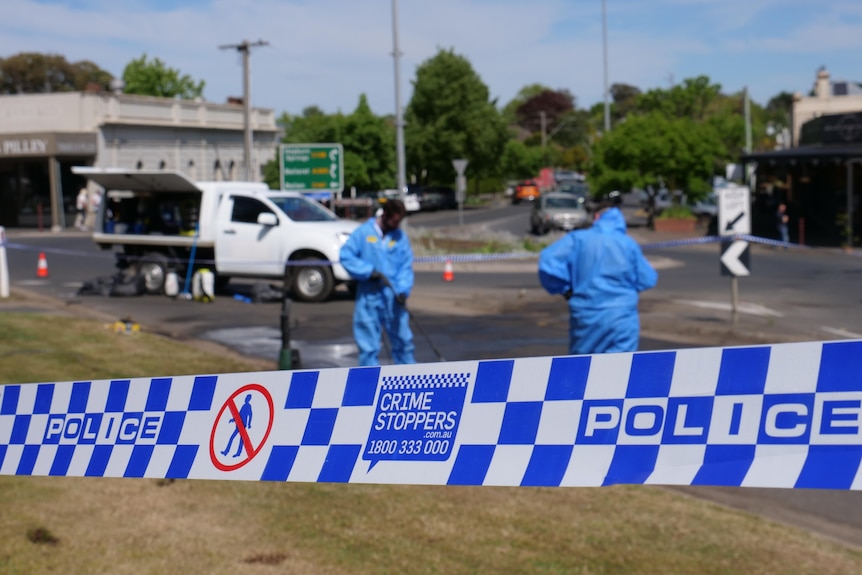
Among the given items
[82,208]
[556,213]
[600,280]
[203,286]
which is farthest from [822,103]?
[600,280]

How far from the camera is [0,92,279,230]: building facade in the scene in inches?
1858

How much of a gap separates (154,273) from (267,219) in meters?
2.31

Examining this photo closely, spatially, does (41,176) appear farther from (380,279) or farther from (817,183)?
(380,279)

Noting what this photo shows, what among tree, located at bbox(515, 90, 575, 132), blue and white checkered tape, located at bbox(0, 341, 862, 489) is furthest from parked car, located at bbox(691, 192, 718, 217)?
tree, located at bbox(515, 90, 575, 132)

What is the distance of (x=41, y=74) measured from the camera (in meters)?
84.6

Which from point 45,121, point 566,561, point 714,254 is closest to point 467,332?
point 566,561

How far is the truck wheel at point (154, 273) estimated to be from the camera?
18.8 meters

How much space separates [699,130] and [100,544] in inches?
1417

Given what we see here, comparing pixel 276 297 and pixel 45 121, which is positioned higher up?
pixel 45 121

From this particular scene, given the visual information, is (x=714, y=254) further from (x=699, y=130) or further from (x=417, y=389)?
(x=417, y=389)

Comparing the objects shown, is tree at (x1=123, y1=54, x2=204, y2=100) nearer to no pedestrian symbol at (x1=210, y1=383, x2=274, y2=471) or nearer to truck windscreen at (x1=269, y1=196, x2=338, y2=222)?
truck windscreen at (x1=269, y1=196, x2=338, y2=222)

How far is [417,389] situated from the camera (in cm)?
328

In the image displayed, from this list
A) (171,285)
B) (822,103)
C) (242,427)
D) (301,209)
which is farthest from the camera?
(822,103)

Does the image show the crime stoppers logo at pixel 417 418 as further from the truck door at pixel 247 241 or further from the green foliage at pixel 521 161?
the green foliage at pixel 521 161
